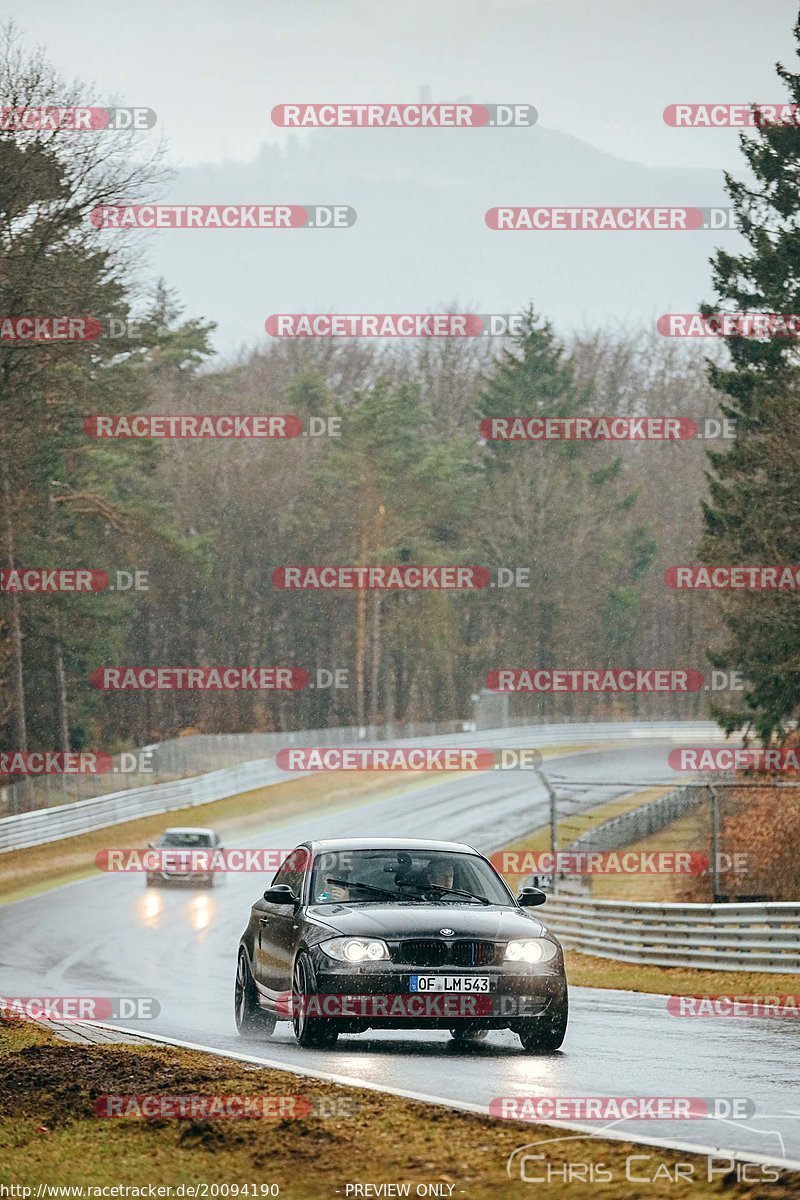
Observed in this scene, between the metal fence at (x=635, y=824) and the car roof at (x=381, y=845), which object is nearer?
the car roof at (x=381, y=845)

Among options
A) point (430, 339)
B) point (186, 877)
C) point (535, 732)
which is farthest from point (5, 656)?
point (430, 339)

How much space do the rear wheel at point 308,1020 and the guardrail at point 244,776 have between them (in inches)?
1250

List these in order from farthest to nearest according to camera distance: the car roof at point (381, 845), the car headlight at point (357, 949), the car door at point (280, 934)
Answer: the car roof at point (381, 845)
the car door at point (280, 934)
the car headlight at point (357, 949)

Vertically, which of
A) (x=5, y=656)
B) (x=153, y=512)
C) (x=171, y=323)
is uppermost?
(x=171, y=323)

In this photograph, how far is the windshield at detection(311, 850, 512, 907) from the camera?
1250 cm

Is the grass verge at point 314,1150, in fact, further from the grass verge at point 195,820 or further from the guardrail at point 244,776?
the guardrail at point 244,776

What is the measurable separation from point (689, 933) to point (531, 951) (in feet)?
41.9

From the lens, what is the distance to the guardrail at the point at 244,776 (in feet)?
148

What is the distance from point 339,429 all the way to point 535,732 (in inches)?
649

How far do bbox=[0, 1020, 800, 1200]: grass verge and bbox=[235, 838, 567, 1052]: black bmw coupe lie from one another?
223 centimetres

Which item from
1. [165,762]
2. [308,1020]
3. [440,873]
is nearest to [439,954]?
[308,1020]

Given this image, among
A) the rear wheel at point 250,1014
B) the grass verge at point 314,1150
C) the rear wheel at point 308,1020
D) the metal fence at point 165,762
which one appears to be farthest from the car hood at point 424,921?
the metal fence at point 165,762

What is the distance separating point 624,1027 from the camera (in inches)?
553

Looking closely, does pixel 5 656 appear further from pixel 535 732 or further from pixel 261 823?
pixel 535 732
